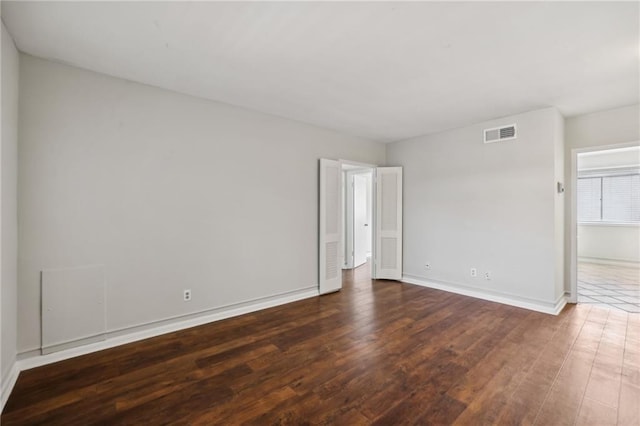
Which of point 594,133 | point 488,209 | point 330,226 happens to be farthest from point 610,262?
point 330,226

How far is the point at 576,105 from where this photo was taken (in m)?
3.49

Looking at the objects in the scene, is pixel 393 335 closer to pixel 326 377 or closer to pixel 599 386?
pixel 326 377

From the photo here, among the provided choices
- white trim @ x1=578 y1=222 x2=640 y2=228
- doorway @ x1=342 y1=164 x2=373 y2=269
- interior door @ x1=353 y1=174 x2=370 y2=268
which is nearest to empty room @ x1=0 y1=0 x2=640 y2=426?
doorway @ x1=342 y1=164 x2=373 y2=269

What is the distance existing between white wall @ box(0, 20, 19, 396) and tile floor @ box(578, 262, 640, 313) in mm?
6402

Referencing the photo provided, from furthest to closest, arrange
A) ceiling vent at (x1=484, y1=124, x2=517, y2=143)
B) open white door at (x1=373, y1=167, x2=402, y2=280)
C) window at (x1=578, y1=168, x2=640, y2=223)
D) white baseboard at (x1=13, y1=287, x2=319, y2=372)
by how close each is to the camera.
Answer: window at (x1=578, y1=168, x2=640, y2=223)
open white door at (x1=373, y1=167, x2=402, y2=280)
ceiling vent at (x1=484, y1=124, x2=517, y2=143)
white baseboard at (x1=13, y1=287, x2=319, y2=372)

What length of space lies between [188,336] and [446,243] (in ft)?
13.2

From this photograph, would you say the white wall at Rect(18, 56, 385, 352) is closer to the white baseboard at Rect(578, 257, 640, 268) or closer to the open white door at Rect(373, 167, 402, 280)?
the open white door at Rect(373, 167, 402, 280)

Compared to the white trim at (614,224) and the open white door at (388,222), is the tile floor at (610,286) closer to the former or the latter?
the white trim at (614,224)

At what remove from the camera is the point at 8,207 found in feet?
6.70

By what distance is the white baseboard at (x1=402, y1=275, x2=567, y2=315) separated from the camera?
3572 mm

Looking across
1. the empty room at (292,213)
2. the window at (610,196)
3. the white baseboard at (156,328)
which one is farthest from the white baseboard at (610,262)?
the white baseboard at (156,328)

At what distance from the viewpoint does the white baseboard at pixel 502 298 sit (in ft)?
11.7

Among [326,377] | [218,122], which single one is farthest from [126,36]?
[326,377]

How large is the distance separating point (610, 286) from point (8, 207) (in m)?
7.97
